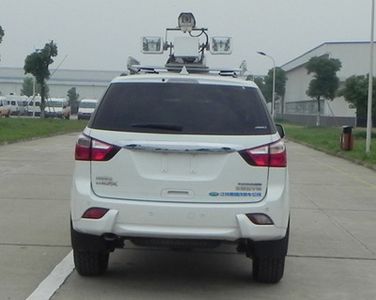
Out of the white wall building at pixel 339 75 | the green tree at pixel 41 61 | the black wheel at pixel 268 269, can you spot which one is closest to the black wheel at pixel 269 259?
the black wheel at pixel 268 269

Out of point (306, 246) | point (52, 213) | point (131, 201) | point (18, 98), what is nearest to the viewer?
point (131, 201)

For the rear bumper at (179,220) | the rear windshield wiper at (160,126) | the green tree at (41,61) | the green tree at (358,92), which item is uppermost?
the green tree at (41,61)

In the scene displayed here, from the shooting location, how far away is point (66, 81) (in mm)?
119938

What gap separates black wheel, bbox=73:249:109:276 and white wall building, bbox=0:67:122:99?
357 ft

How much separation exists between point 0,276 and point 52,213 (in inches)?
143

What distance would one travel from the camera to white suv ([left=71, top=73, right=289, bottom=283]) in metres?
5.73

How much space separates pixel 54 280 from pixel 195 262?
163 centimetres

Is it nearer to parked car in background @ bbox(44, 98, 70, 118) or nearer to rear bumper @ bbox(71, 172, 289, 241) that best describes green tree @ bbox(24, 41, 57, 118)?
parked car in background @ bbox(44, 98, 70, 118)

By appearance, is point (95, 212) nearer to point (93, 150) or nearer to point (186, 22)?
point (93, 150)

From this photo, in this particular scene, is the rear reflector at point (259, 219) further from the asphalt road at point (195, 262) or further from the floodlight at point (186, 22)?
the floodlight at point (186, 22)

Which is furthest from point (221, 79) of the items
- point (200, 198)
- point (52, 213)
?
point (52, 213)

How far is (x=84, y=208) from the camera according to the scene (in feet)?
19.2

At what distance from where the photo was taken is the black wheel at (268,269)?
6.29 metres

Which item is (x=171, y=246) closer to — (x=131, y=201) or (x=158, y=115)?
(x=131, y=201)
